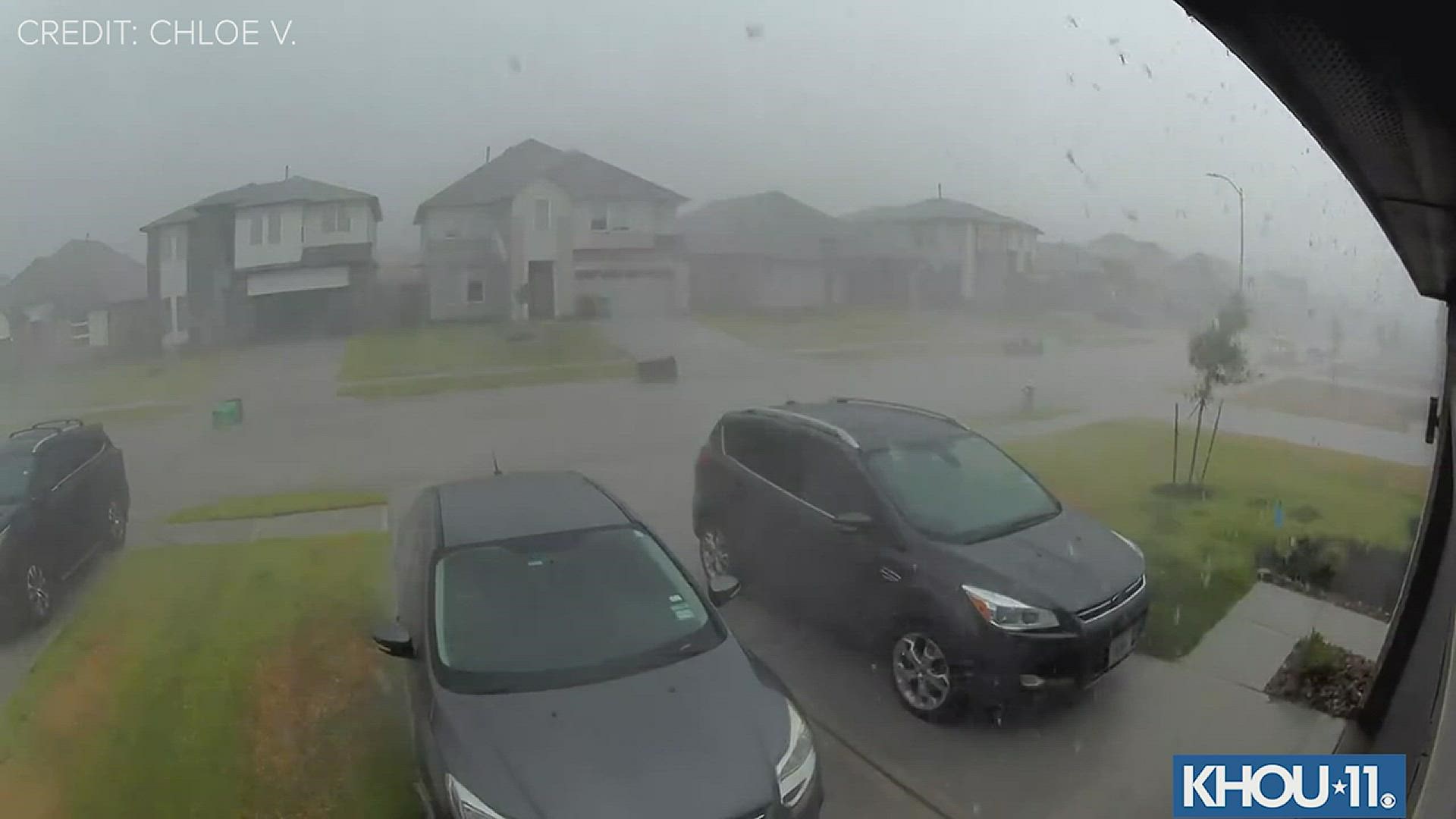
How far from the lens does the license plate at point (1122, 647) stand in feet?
9.55

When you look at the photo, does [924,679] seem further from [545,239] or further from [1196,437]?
[545,239]

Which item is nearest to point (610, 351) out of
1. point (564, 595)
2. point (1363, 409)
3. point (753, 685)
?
point (564, 595)

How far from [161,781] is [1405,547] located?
13.9 feet

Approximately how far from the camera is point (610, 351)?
9.23 feet

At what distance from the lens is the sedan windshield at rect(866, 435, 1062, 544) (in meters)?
2.85

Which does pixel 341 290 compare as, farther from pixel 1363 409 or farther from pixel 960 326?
pixel 1363 409

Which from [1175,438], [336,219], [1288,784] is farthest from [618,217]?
[1288,784]

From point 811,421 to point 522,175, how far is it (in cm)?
115

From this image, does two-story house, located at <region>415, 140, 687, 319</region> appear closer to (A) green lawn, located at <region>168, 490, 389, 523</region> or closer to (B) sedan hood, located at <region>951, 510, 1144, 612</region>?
(A) green lawn, located at <region>168, 490, 389, 523</region>

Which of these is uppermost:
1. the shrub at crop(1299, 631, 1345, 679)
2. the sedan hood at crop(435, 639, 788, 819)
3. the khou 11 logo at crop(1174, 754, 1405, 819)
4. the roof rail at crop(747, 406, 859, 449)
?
the roof rail at crop(747, 406, 859, 449)

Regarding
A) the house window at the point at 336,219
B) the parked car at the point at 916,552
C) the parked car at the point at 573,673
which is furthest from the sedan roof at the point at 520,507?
the house window at the point at 336,219

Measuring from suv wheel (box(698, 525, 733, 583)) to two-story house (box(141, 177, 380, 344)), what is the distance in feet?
4.03

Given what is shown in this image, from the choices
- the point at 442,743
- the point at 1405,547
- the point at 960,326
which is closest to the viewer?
the point at 442,743

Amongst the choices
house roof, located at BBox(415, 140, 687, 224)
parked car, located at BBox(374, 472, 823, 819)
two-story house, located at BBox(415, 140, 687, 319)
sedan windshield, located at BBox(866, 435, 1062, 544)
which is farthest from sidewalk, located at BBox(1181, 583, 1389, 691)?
house roof, located at BBox(415, 140, 687, 224)
